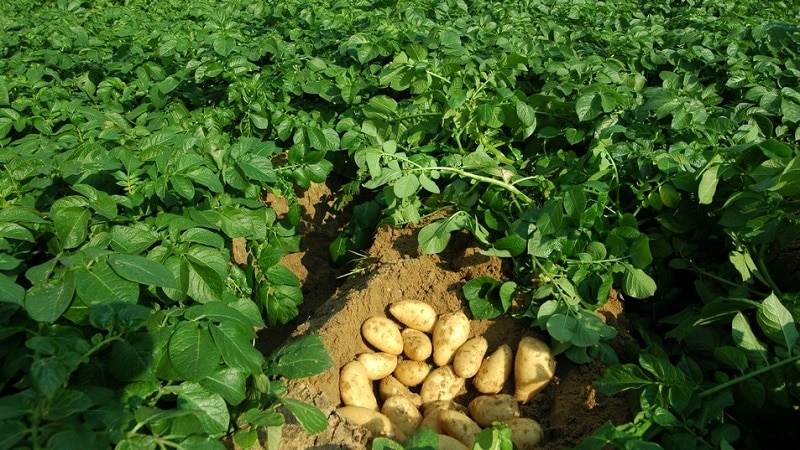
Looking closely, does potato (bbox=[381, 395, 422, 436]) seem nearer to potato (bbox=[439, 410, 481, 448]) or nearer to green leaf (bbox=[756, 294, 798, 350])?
potato (bbox=[439, 410, 481, 448])

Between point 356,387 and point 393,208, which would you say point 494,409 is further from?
point 393,208

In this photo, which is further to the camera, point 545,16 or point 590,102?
point 545,16

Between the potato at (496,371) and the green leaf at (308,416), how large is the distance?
746 mm

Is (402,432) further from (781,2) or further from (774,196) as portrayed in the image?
(781,2)

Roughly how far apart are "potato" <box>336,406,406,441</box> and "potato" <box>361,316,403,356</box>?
0.35m

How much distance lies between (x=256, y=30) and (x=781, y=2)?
→ 3.54 m

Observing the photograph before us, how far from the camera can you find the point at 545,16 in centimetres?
460

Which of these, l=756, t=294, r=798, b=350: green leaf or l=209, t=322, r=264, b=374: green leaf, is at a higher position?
l=209, t=322, r=264, b=374: green leaf

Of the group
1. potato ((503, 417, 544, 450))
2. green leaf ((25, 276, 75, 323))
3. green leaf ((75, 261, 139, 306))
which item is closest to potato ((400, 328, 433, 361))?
potato ((503, 417, 544, 450))

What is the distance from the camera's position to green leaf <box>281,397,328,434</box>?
1.81 metres

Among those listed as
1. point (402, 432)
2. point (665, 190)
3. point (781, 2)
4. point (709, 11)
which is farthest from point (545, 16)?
point (402, 432)

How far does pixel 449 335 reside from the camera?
250 cm

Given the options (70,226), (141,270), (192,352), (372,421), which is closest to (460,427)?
(372,421)

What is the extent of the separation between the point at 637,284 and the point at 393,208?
95cm
